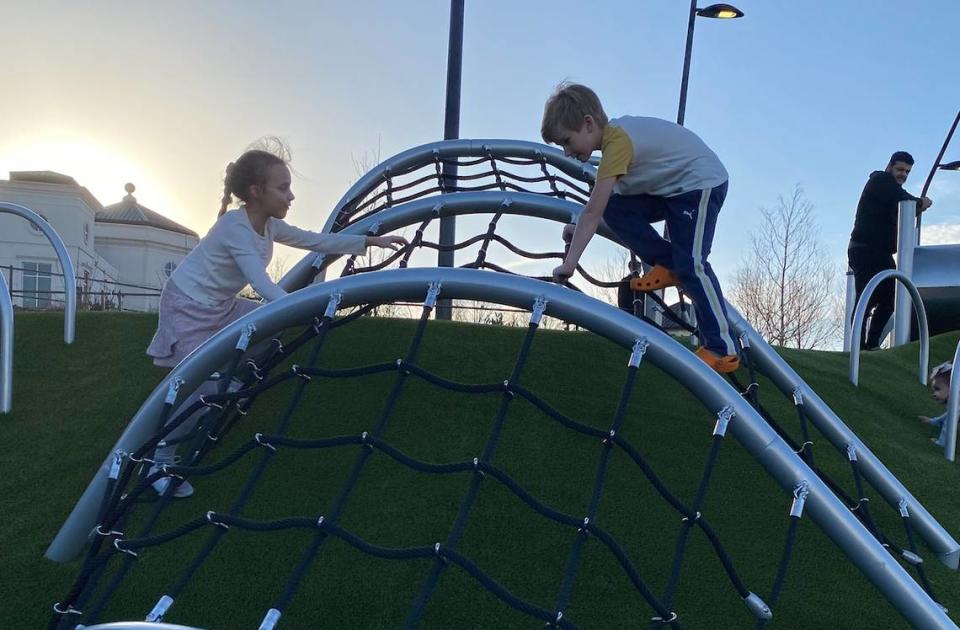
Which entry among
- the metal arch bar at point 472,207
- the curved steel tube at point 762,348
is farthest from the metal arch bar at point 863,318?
the metal arch bar at point 472,207

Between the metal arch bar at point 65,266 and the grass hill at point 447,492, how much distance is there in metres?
0.08

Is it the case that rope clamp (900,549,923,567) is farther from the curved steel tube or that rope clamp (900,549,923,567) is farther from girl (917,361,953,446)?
girl (917,361,953,446)

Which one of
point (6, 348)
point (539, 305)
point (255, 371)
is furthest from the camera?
point (6, 348)

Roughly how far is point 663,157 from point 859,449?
1259 millimetres

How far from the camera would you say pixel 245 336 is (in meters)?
2.16

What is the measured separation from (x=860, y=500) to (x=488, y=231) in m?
1.79

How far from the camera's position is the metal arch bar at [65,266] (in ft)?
11.9

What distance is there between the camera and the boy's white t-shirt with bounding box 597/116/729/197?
107 inches

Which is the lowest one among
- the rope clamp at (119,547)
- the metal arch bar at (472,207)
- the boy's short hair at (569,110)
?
the rope clamp at (119,547)

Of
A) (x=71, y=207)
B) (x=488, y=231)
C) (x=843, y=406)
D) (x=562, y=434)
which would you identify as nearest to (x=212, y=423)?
(x=562, y=434)

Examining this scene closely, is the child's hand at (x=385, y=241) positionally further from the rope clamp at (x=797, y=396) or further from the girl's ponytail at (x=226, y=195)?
the rope clamp at (x=797, y=396)

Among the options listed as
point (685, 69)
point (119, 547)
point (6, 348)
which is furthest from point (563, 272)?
point (685, 69)

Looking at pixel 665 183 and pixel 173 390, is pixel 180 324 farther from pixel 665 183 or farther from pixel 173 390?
pixel 665 183

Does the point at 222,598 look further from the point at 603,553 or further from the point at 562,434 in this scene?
the point at 562,434
